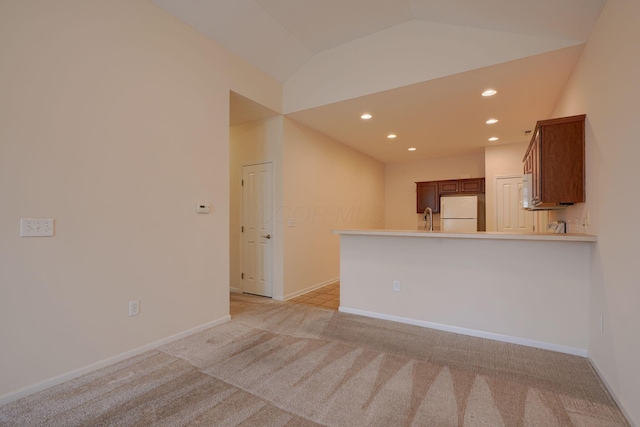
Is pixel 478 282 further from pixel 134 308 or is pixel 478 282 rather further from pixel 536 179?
pixel 134 308

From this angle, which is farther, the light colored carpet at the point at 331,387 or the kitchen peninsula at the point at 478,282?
the kitchen peninsula at the point at 478,282

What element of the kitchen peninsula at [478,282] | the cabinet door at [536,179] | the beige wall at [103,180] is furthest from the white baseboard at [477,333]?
the beige wall at [103,180]

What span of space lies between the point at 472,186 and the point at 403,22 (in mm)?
4239

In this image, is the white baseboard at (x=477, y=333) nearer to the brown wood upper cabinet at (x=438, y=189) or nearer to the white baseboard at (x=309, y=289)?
the white baseboard at (x=309, y=289)

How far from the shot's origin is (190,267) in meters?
3.10

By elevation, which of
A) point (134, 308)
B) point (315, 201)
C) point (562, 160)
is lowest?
point (134, 308)

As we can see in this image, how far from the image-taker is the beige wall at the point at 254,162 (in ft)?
14.5

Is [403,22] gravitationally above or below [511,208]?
above

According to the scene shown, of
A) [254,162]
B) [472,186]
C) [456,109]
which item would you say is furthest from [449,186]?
[254,162]

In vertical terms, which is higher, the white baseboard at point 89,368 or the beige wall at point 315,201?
the beige wall at point 315,201

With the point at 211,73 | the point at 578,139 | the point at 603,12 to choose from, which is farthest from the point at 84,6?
the point at 578,139

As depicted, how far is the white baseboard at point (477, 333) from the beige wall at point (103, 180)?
182 centimetres

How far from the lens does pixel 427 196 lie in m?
7.06

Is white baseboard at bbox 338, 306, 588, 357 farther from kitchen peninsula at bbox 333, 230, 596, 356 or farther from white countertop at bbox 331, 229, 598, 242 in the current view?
white countertop at bbox 331, 229, 598, 242
